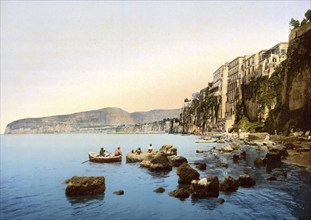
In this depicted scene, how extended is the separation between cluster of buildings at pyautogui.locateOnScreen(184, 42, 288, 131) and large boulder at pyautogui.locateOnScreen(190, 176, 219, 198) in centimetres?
9298

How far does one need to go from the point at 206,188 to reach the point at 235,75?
123 metres

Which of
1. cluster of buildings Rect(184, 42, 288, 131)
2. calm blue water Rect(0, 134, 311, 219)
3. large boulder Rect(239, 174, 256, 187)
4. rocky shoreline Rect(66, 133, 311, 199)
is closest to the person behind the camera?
calm blue water Rect(0, 134, 311, 219)

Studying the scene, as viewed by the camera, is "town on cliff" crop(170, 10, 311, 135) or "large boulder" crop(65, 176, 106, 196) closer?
"large boulder" crop(65, 176, 106, 196)

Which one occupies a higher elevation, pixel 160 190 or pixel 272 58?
pixel 272 58

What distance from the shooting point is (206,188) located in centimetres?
2389

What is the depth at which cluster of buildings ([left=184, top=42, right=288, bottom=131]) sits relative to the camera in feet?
366

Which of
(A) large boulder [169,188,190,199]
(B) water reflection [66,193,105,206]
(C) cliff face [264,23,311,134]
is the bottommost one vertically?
(B) water reflection [66,193,105,206]

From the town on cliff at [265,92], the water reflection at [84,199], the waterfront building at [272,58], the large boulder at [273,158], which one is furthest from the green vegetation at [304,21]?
the water reflection at [84,199]

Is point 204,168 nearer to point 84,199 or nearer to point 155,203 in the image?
point 155,203

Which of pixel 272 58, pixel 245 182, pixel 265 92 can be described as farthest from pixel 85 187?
pixel 272 58

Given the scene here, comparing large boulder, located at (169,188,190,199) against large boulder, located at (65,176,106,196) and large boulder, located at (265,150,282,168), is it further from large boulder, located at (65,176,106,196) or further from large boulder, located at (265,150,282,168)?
large boulder, located at (265,150,282,168)

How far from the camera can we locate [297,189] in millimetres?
26125

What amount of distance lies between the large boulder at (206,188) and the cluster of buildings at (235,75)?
92978mm

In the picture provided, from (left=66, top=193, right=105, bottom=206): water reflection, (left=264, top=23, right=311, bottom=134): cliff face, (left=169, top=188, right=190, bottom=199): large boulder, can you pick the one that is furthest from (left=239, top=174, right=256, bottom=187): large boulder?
(left=264, top=23, right=311, bottom=134): cliff face
